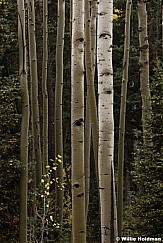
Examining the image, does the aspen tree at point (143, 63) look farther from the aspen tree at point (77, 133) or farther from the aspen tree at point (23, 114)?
the aspen tree at point (77, 133)

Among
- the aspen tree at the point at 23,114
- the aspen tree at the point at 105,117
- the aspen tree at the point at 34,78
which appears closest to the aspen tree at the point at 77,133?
the aspen tree at the point at 105,117

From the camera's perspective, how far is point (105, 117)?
132 inches

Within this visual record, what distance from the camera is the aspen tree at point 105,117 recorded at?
330 cm

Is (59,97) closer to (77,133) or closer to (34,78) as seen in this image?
(34,78)

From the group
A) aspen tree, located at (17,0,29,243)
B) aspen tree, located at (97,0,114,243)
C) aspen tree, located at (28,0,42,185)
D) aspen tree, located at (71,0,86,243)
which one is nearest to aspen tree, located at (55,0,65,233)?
aspen tree, located at (28,0,42,185)

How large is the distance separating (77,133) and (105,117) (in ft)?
0.94

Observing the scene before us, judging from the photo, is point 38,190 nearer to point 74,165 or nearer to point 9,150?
point 9,150

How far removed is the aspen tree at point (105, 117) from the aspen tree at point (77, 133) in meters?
0.18

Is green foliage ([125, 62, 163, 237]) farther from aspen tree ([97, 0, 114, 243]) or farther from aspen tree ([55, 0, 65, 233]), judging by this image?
aspen tree ([97, 0, 114, 243])

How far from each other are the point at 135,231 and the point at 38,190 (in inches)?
70.0

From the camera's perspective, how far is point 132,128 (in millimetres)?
13461

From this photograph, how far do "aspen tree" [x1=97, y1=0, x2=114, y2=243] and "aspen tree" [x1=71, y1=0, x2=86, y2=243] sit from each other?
180mm

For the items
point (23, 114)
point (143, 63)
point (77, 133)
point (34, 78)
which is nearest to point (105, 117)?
point (77, 133)

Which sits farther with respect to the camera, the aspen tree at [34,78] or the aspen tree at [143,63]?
the aspen tree at [34,78]
